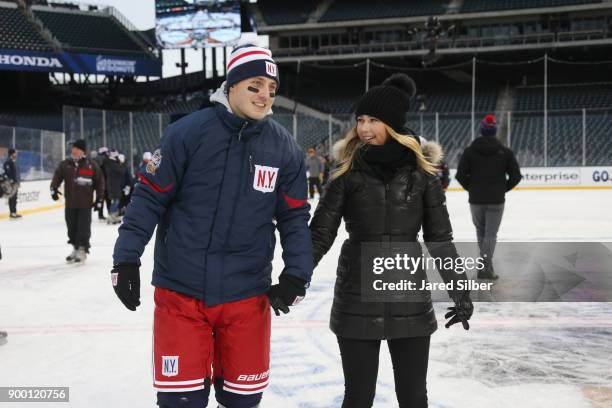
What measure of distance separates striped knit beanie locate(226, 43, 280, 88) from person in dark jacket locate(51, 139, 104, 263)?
18.3 ft

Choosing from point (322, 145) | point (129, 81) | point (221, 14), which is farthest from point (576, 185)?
point (129, 81)

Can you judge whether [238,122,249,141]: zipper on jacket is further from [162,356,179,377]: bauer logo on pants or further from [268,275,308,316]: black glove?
[162,356,179,377]: bauer logo on pants

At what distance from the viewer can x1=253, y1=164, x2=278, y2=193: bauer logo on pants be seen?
2.16m

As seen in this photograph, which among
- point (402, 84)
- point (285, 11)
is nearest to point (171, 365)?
point (402, 84)

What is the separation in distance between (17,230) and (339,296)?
10309mm

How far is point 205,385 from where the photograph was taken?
7.07 feet

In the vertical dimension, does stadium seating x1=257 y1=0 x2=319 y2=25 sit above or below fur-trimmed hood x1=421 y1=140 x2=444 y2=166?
above

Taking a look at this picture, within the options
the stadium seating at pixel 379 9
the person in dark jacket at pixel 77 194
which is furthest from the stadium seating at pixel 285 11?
the person in dark jacket at pixel 77 194

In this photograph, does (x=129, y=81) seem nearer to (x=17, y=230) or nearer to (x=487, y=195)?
(x=17, y=230)

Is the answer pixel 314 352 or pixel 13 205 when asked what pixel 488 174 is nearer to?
pixel 314 352

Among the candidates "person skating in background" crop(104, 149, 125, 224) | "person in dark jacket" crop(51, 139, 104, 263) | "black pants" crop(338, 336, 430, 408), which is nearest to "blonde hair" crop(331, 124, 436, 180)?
"black pants" crop(338, 336, 430, 408)

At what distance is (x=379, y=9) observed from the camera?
35812 mm

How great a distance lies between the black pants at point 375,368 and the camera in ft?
7.45

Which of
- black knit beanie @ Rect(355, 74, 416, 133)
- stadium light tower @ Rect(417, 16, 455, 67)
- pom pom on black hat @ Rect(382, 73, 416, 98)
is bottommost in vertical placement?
black knit beanie @ Rect(355, 74, 416, 133)
